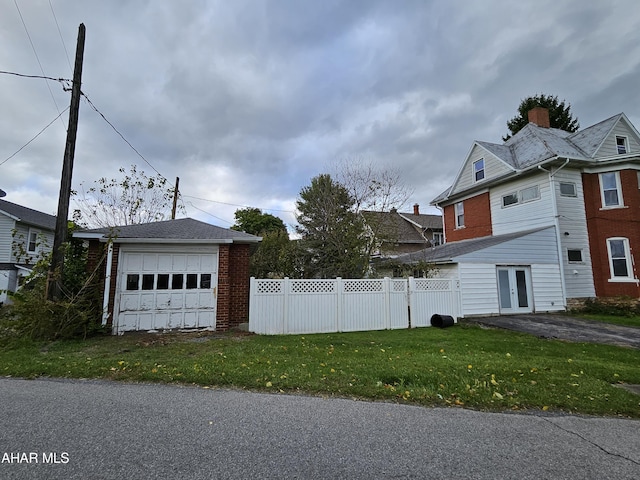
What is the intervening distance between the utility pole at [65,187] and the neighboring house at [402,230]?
38.2 ft

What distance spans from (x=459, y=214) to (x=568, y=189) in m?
5.85

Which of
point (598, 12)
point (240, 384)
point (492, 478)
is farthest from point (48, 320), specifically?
point (598, 12)

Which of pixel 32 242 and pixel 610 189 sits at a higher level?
pixel 610 189

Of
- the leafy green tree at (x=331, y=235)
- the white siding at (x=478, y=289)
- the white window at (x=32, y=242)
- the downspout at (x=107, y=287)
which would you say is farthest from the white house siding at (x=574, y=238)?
the white window at (x=32, y=242)

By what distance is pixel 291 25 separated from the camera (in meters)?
10.2

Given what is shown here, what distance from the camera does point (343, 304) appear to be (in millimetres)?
9875

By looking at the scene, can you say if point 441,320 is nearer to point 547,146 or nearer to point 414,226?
point 547,146

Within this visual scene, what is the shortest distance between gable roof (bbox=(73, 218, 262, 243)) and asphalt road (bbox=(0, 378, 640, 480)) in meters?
5.75

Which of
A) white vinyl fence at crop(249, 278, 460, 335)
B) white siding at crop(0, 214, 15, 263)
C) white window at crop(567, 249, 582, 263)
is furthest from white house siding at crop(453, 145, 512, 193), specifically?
white siding at crop(0, 214, 15, 263)

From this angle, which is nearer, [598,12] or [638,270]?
[598,12]

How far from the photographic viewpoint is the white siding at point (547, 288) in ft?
44.4

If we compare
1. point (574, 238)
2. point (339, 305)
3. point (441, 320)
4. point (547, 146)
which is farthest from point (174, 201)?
point (574, 238)

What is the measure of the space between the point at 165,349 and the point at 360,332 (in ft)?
18.1

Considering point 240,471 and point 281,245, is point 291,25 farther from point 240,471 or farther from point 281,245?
point 281,245
